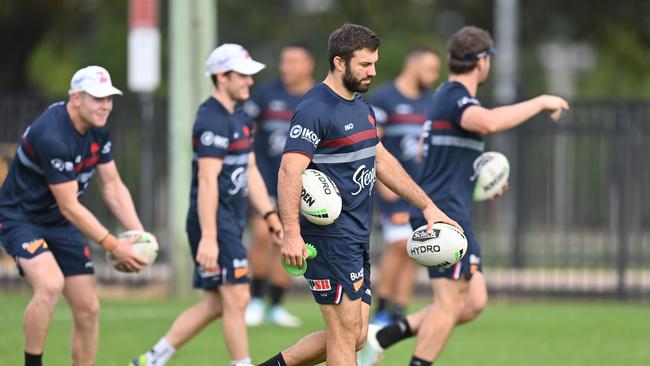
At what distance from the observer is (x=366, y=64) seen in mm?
7426

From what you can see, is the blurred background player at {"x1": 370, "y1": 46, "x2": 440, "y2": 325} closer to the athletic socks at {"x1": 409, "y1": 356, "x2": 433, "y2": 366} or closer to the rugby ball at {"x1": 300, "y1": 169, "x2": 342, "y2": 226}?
the athletic socks at {"x1": 409, "y1": 356, "x2": 433, "y2": 366}

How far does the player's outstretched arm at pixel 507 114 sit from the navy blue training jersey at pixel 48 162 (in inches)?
96.8

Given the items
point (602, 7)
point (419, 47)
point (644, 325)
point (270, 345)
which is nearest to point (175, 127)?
point (419, 47)

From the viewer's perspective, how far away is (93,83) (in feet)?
27.8

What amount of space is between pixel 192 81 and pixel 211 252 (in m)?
6.91

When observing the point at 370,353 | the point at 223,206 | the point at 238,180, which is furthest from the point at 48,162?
the point at 370,353

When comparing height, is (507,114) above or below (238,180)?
above

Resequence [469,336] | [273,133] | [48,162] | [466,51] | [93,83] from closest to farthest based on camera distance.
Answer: [48,162] < [93,83] < [466,51] < [469,336] < [273,133]

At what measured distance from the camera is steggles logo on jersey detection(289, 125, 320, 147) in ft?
23.9

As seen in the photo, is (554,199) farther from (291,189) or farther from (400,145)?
(291,189)

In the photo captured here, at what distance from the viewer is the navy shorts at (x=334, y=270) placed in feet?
24.3

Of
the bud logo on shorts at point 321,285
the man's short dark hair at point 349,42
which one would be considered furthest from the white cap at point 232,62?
the bud logo on shorts at point 321,285

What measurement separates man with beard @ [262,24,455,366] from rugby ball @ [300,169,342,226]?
0.34ft

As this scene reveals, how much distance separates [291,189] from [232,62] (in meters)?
2.26
